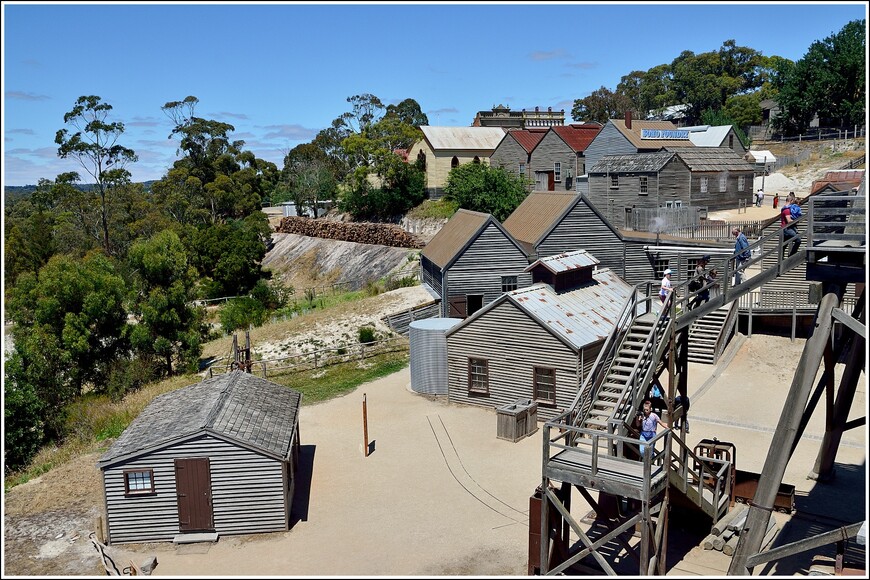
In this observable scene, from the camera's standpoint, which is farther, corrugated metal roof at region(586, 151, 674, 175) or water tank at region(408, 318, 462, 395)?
corrugated metal roof at region(586, 151, 674, 175)

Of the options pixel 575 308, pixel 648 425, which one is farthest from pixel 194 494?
pixel 575 308

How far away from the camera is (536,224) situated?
37562 millimetres

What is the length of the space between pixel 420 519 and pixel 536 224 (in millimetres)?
22154

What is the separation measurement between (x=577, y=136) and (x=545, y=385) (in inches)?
1606

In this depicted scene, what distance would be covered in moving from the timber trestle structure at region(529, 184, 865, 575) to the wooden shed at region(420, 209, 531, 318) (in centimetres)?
1762

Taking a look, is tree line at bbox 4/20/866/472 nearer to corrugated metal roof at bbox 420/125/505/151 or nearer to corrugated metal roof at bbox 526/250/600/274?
corrugated metal roof at bbox 420/125/505/151

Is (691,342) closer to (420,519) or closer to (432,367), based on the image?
(432,367)

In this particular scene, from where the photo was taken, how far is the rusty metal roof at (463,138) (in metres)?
65.9

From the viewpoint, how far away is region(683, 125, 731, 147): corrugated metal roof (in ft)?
206

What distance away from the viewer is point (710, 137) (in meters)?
63.9

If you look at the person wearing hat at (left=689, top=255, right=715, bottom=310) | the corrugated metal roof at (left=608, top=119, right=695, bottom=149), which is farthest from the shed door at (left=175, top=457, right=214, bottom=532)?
the corrugated metal roof at (left=608, top=119, right=695, bottom=149)

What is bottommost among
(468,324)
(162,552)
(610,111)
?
(162,552)

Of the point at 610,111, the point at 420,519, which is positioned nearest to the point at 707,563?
the point at 420,519

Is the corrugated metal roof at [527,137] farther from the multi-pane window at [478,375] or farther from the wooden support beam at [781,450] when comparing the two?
the wooden support beam at [781,450]
